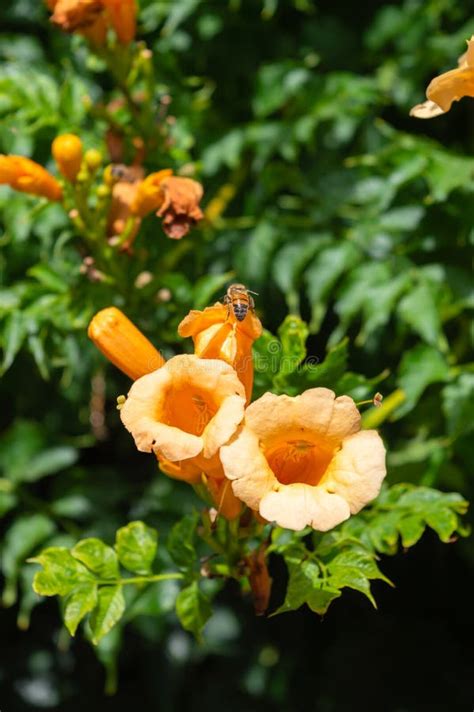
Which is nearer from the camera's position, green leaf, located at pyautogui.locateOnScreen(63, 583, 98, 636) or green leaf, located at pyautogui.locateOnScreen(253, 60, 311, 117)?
green leaf, located at pyautogui.locateOnScreen(63, 583, 98, 636)

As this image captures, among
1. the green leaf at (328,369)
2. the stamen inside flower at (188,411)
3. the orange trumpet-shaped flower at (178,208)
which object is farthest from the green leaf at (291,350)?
the orange trumpet-shaped flower at (178,208)

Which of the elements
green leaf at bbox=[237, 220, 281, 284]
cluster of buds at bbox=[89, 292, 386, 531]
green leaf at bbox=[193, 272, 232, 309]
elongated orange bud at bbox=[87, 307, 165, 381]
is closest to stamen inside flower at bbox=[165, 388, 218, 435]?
cluster of buds at bbox=[89, 292, 386, 531]

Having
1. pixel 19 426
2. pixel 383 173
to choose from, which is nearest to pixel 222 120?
pixel 383 173

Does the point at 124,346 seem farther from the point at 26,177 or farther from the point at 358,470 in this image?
the point at 26,177

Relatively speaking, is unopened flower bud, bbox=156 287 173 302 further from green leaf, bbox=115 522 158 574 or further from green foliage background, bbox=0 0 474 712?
green leaf, bbox=115 522 158 574

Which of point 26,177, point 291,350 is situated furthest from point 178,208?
point 291,350
